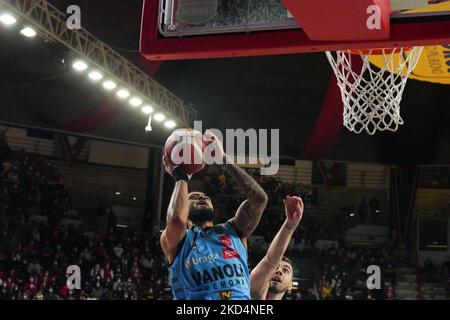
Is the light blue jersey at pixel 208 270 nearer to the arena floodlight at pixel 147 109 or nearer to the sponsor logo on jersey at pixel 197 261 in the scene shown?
the sponsor logo on jersey at pixel 197 261

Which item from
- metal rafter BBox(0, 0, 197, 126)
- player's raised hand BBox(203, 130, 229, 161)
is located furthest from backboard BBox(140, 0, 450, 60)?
metal rafter BBox(0, 0, 197, 126)

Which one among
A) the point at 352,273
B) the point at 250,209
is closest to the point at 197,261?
the point at 250,209

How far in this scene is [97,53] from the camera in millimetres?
10352

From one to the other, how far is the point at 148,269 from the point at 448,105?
297 inches

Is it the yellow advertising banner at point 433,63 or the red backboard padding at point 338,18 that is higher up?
the yellow advertising banner at point 433,63

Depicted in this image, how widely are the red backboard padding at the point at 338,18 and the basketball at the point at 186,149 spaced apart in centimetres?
73

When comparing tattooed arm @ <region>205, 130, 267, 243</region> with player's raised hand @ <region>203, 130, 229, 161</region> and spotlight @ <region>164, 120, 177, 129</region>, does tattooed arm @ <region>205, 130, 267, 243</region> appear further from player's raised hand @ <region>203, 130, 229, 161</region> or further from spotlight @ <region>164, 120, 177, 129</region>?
spotlight @ <region>164, 120, 177, 129</region>

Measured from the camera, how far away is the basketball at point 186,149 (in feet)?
8.24

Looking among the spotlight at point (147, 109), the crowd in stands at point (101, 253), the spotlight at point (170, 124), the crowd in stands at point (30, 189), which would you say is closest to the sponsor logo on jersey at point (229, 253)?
the crowd in stands at point (101, 253)

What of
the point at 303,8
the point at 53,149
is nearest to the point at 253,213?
the point at 303,8

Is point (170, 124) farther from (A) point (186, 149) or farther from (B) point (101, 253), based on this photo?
(A) point (186, 149)

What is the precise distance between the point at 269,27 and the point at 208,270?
1281 millimetres

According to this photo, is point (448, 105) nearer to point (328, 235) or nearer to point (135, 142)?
point (328, 235)

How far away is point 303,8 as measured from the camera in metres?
2.72
